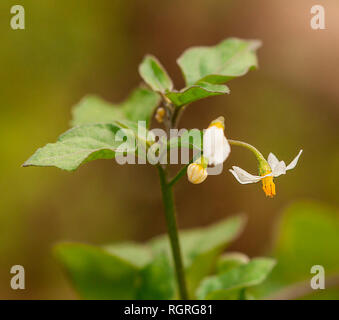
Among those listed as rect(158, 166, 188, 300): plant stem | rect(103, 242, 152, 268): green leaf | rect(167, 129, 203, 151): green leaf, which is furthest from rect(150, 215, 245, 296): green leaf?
rect(167, 129, 203, 151): green leaf

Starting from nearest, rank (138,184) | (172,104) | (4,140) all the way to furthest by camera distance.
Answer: (172,104)
(4,140)
(138,184)

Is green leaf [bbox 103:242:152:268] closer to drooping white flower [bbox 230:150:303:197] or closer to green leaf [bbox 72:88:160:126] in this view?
green leaf [bbox 72:88:160:126]

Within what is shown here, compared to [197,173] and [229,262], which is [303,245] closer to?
[229,262]

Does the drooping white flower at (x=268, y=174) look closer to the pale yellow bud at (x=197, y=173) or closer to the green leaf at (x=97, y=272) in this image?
the pale yellow bud at (x=197, y=173)

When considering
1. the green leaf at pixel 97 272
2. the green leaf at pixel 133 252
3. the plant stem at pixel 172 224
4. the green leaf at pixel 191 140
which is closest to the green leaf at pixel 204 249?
the green leaf at pixel 133 252

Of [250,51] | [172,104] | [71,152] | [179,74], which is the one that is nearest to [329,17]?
[179,74]

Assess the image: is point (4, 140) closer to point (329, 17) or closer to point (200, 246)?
point (200, 246)

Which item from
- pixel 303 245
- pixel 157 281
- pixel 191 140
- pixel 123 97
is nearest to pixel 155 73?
pixel 191 140
